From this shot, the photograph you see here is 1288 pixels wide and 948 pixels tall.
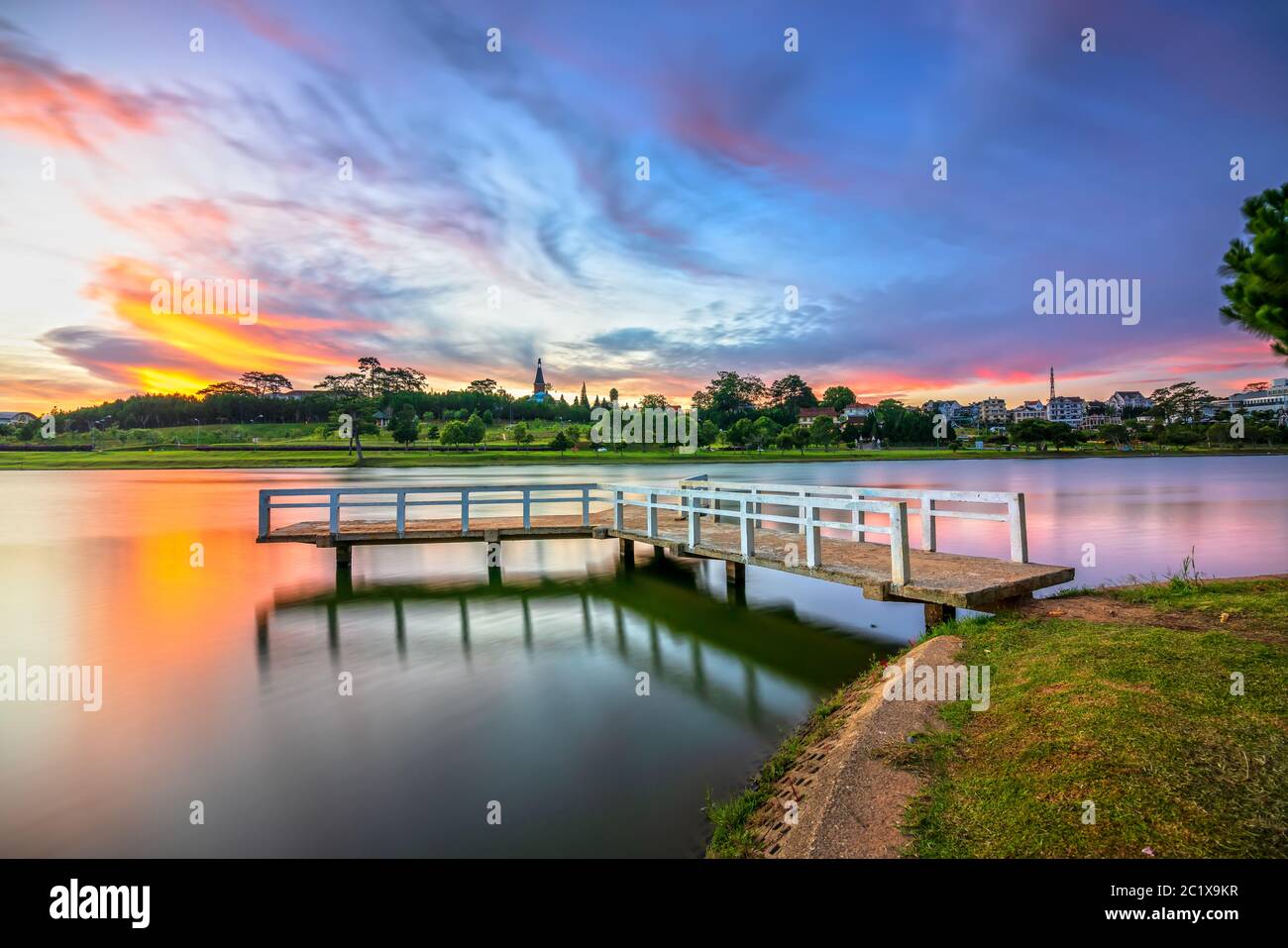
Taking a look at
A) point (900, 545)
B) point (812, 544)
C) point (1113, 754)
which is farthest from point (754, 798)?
point (812, 544)

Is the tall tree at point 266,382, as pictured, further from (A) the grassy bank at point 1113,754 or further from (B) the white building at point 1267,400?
(B) the white building at point 1267,400

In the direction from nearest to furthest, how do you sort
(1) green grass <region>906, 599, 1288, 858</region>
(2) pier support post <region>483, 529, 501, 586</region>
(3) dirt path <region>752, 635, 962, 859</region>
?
(1) green grass <region>906, 599, 1288, 858</region> < (3) dirt path <region>752, 635, 962, 859</region> < (2) pier support post <region>483, 529, 501, 586</region>

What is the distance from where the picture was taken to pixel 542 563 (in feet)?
59.5

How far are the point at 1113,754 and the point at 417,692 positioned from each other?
25.7ft

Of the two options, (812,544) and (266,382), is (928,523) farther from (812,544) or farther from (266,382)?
(266,382)

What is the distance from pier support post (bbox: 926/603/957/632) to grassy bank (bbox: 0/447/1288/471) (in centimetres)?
8331

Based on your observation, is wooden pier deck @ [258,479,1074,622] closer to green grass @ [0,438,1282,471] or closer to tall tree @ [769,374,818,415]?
green grass @ [0,438,1282,471]

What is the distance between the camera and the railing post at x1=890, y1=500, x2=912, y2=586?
8.66m

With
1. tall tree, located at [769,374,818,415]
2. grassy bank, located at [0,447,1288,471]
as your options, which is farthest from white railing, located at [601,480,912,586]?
tall tree, located at [769,374,818,415]

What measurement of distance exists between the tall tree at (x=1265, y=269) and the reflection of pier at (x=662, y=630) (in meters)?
6.20

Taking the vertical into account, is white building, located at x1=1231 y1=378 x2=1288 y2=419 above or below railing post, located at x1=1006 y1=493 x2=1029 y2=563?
above

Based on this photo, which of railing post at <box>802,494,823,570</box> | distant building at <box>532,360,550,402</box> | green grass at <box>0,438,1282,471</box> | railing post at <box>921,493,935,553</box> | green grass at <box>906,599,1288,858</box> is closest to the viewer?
green grass at <box>906,599,1288,858</box>

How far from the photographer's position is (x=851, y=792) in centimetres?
447
